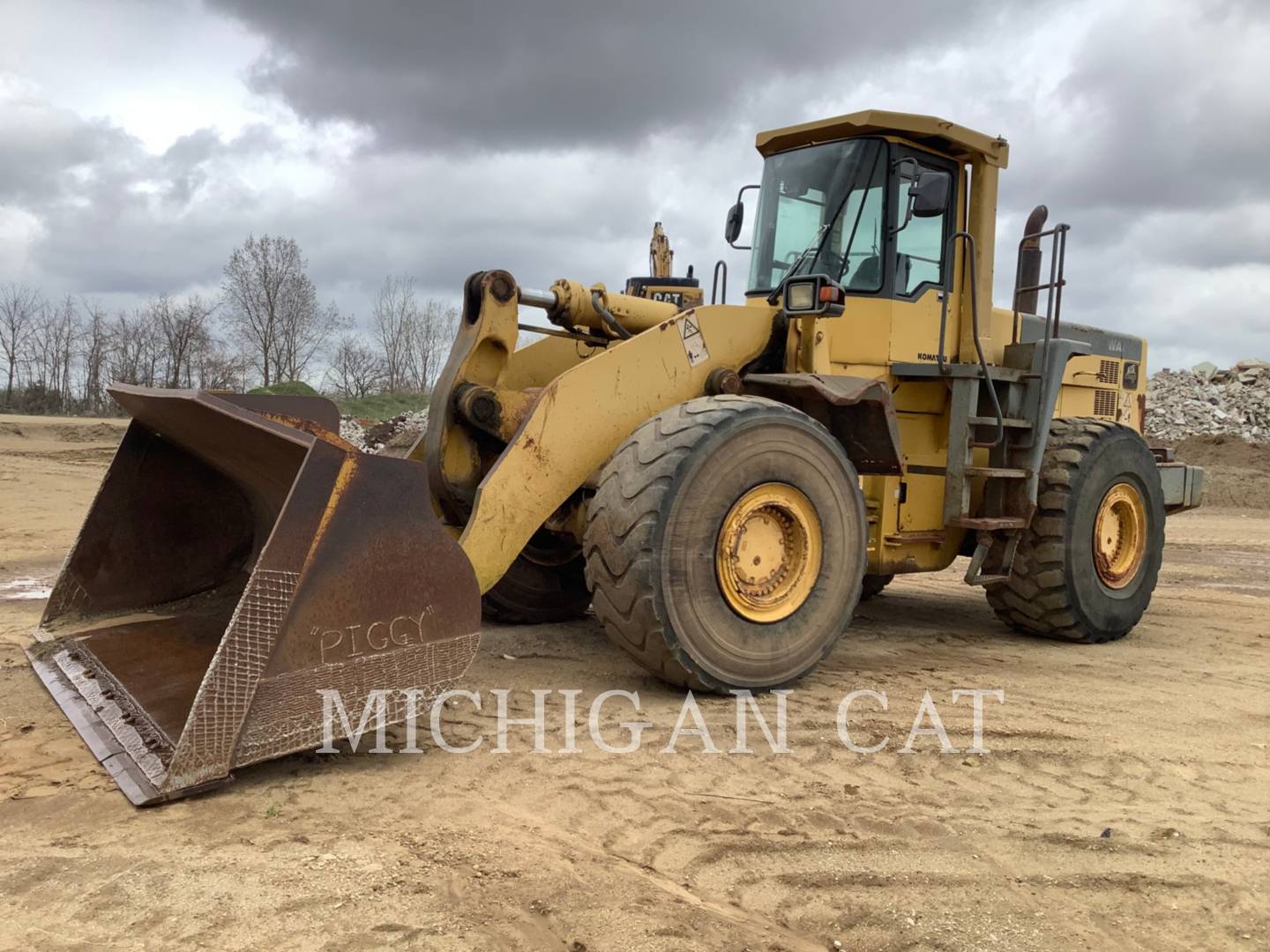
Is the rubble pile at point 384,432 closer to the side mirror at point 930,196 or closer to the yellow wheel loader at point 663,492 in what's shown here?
the yellow wheel loader at point 663,492

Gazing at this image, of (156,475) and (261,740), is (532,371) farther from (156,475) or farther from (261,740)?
(261,740)

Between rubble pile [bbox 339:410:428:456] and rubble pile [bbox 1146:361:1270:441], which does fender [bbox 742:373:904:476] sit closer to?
rubble pile [bbox 339:410:428:456]

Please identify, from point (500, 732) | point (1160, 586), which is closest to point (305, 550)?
point (500, 732)

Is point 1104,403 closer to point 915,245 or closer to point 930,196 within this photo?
point 915,245

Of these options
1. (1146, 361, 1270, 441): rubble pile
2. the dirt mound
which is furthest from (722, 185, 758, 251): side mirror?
(1146, 361, 1270, 441): rubble pile

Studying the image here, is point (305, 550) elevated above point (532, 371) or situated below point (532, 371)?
below

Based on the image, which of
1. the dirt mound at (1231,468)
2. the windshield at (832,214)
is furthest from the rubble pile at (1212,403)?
the windshield at (832,214)

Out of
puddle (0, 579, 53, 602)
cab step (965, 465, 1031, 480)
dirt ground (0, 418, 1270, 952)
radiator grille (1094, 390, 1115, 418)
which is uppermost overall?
radiator grille (1094, 390, 1115, 418)

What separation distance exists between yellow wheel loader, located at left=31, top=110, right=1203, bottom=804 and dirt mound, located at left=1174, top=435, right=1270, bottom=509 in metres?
14.1

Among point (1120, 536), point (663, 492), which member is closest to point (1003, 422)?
point (1120, 536)

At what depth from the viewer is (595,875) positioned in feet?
9.02

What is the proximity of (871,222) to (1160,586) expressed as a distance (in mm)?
5612

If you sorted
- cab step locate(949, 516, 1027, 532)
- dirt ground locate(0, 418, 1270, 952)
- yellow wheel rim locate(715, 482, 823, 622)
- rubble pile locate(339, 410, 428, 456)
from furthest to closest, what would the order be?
1. rubble pile locate(339, 410, 428, 456)
2. cab step locate(949, 516, 1027, 532)
3. yellow wheel rim locate(715, 482, 823, 622)
4. dirt ground locate(0, 418, 1270, 952)

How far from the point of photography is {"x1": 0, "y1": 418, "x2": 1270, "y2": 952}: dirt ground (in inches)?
97.8
